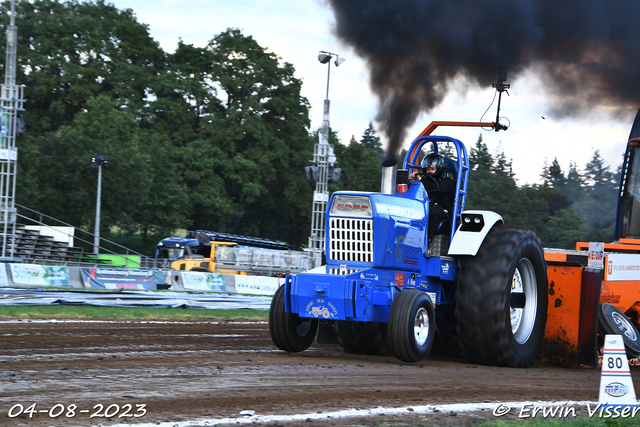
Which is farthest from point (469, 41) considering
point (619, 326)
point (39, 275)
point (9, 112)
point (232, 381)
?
point (9, 112)

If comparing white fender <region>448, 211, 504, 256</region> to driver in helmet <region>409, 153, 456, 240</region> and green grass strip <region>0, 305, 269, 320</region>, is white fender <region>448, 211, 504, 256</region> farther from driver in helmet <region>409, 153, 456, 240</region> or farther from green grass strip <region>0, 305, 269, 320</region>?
green grass strip <region>0, 305, 269, 320</region>

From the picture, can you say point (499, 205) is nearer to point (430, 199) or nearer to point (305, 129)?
point (305, 129)

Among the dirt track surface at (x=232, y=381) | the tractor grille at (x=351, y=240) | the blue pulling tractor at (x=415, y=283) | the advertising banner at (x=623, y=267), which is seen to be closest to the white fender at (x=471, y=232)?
the blue pulling tractor at (x=415, y=283)

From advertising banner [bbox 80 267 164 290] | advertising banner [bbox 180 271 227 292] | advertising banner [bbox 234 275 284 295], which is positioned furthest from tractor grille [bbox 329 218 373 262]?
advertising banner [bbox 234 275 284 295]

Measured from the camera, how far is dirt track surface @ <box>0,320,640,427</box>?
17.4ft

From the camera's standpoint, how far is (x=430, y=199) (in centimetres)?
934

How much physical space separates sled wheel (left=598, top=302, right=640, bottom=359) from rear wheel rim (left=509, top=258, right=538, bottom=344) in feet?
2.86

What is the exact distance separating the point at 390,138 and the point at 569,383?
5.17 m

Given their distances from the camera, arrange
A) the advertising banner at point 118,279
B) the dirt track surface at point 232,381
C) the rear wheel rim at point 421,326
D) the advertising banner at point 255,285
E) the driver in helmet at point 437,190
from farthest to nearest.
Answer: the advertising banner at point 255,285, the advertising banner at point 118,279, the driver in helmet at point 437,190, the rear wheel rim at point 421,326, the dirt track surface at point 232,381

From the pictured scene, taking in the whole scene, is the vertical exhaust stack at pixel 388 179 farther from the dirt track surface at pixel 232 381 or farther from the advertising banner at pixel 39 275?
the advertising banner at pixel 39 275

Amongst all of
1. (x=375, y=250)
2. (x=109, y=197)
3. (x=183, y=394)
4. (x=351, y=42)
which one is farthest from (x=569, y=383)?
(x=109, y=197)

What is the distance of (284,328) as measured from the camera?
28.3 ft

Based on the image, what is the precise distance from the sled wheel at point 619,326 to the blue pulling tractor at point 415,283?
76cm

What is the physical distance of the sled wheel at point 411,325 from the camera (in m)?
7.82
